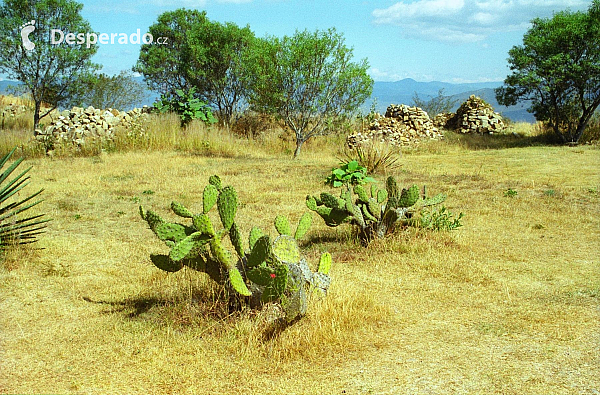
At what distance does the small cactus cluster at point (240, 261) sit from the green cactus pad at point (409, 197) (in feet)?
6.67

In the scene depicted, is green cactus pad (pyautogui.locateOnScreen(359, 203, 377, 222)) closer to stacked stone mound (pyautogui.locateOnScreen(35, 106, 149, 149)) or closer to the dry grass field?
the dry grass field

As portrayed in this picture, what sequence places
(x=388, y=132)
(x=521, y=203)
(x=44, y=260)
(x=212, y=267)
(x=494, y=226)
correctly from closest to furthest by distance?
(x=212, y=267), (x=44, y=260), (x=494, y=226), (x=521, y=203), (x=388, y=132)

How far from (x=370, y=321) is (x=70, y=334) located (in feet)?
7.29

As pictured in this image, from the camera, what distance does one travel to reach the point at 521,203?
27.0ft

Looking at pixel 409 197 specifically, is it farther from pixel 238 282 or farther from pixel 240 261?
pixel 238 282

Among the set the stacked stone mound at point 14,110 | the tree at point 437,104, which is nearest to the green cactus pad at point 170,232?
the stacked stone mound at point 14,110

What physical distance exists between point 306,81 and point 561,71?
8134 millimetres

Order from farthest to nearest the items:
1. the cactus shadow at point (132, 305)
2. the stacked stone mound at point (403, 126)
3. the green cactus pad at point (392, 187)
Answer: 1. the stacked stone mound at point (403, 126)
2. the green cactus pad at point (392, 187)
3. the cactus shadow at point (132, 305)

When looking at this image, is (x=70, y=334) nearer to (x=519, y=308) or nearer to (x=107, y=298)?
(x=107, y=298)

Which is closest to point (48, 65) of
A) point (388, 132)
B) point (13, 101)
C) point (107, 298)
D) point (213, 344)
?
point (13, 101)

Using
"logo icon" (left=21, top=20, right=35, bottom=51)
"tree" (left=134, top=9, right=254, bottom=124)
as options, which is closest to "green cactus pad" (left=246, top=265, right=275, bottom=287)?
"tree" (left=134, top=9, right=254, bottom=124)

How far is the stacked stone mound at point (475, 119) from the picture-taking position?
772 inches

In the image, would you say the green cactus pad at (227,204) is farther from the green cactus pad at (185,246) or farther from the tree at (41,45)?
the tree at (41,45)

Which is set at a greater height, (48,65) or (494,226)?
(48,65)
